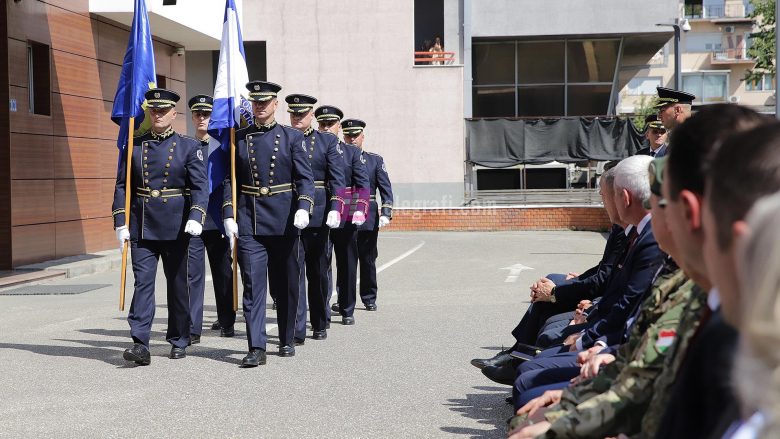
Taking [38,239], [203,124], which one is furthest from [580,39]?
[203,124]

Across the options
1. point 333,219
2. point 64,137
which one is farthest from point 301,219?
point 64,137

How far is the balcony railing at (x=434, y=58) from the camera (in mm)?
36072

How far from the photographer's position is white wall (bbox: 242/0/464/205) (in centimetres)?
3478

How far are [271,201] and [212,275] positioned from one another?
72.7 inches

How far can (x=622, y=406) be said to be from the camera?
325 cm

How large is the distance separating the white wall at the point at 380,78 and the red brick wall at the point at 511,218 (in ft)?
11.2

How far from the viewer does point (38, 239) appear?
57.8 feet

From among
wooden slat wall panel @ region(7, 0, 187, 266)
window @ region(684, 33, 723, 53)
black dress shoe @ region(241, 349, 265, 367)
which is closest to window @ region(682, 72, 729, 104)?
window @ region(684, 33, 723, 53)

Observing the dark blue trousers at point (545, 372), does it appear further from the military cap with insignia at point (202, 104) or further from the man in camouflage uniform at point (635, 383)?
the military cap with insignia at point (202, 104)

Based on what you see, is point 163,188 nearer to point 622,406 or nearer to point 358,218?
point 358,218

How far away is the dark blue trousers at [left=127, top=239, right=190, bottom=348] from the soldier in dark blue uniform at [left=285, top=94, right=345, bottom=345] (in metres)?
1.19

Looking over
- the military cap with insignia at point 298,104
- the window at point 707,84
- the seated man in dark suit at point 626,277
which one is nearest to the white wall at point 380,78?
the military cap with insignia at point 298,104

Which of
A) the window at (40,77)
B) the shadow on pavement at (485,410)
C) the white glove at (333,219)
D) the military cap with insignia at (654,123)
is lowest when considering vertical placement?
the shadow on pavement at (485,410)

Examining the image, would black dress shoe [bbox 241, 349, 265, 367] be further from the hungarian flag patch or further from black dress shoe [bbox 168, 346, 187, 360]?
the hungarian flag patch
